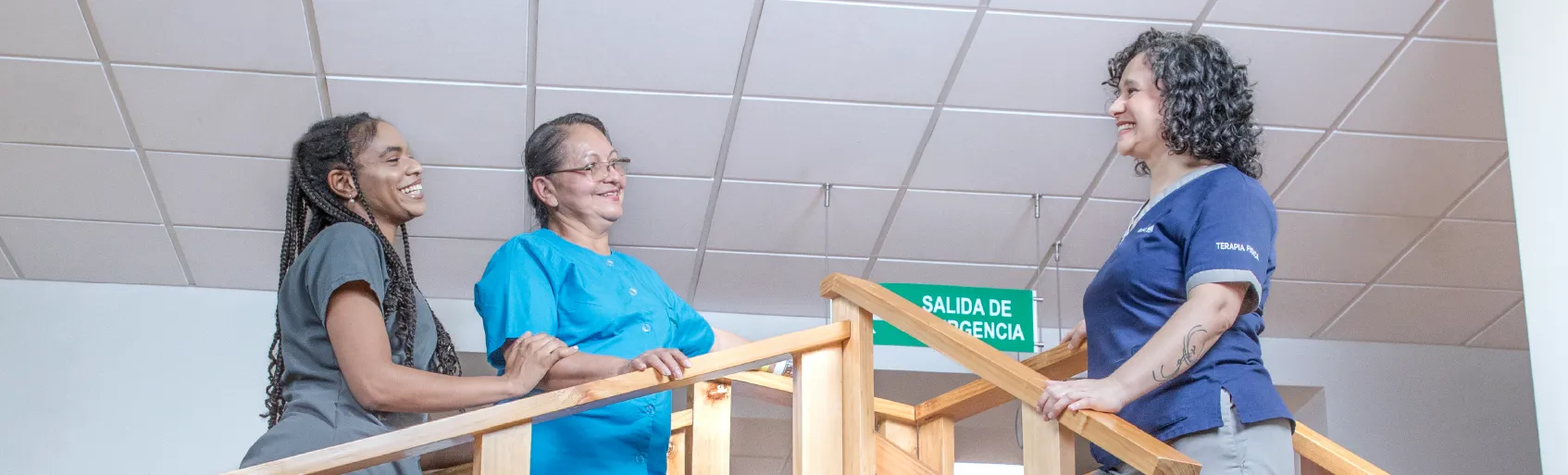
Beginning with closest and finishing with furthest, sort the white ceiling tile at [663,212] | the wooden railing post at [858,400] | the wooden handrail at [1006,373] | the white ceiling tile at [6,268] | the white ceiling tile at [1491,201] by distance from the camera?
1. the wooden handrail at [1006,373]
2. the wooden railing post at [858,400]
3. the white ceiling tile at [663,212]
4. the white ceiling tile at [1491,201]
5. the white ceiling tile at [6,268]

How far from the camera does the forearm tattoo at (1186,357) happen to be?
83.3 inches

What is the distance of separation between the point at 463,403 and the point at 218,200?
12.5 feet

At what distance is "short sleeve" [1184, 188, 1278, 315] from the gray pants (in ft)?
0.57

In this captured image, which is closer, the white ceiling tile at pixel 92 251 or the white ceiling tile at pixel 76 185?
the white ceiling tile at pixel 76 185

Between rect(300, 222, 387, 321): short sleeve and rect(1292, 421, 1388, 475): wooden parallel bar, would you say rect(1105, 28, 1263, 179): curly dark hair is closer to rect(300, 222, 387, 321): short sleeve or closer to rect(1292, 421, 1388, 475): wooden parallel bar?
rect(1292, 421, 1388, 475): wooden parallel bar

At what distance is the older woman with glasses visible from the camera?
8.57ft

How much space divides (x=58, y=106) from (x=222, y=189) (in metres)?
0.68

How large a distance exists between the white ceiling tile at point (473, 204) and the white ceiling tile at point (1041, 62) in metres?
1.77

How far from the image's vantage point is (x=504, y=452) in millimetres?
2201

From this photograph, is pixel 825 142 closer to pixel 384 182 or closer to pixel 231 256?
pixel 231 256

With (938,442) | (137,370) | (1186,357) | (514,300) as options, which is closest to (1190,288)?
(1186,357)

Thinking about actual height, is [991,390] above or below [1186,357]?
above

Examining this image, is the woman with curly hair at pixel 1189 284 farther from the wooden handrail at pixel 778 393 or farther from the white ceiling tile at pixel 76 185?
the white ceiling tile at pixel 76 185

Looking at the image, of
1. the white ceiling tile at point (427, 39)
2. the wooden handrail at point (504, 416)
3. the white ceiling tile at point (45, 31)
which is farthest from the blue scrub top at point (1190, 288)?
the white ceiling tile at point (45, 31)
